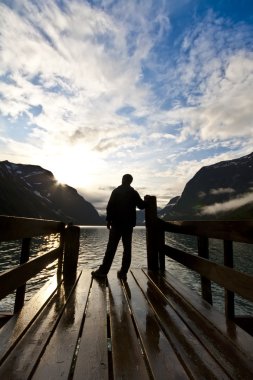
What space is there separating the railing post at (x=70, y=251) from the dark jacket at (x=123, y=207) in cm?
111

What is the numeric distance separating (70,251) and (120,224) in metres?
1.61

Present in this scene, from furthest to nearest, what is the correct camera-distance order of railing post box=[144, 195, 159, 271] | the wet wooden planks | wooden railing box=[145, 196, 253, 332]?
1. railing post box=[144, 195, 159, 271]
2. wooden railing box=[145, 196, 253, 332]
3. the wet wooden planks

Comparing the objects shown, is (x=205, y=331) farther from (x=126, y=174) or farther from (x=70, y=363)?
(x=126, y=174)

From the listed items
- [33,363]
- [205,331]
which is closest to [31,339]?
[33,363]

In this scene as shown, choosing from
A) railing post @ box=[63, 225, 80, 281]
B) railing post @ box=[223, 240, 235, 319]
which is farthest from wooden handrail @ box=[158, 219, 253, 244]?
railing post @ box=[63, 225, 80, 281]

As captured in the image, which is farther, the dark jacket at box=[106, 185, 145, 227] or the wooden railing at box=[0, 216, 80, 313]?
the dark jacket at box=[106, 185, 145, 227]

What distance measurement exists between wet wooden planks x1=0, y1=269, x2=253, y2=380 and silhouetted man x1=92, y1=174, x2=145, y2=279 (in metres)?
2.06

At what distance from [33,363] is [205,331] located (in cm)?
211

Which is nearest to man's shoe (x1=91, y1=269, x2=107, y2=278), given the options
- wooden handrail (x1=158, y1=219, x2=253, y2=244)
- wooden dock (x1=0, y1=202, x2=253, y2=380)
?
wooden dock (x1=0, y1=202, x2=253, y2=380)

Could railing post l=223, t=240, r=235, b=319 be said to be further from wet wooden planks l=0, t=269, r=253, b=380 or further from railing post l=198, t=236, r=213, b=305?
railing post l=198, t=236, r=213, b=305

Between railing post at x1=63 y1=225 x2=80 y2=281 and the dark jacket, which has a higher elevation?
the dark jacket

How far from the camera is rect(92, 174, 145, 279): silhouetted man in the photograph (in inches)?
302

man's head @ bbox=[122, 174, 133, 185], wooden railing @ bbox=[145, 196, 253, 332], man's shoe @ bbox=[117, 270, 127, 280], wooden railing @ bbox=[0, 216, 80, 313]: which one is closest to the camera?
wooden railing @ bbox=[145, 196, 253, 332]

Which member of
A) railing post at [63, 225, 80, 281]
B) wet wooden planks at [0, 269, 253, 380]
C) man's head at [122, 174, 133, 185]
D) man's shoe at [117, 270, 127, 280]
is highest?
man's head at [122, 174, 133, 185]
